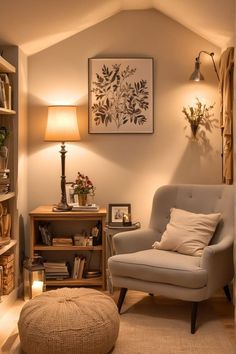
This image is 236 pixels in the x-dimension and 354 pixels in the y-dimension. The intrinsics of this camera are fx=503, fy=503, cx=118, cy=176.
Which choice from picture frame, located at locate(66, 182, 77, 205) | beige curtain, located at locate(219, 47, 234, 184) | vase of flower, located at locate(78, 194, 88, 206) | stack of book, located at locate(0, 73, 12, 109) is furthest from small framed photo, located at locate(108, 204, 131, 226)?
stack of book, located at locate(0, 73, 12, 109)

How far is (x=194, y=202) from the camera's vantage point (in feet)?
13.4

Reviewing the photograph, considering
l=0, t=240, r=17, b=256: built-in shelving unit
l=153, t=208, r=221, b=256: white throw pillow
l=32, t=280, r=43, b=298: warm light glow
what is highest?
l=153, t=208, r=221, b=256: white throw pillow

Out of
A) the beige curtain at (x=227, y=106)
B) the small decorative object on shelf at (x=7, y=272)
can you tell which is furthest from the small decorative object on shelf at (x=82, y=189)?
the beige curtain at (x=227, y=106)

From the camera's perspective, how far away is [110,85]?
4.52 meters

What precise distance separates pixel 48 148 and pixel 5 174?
0.77 metres

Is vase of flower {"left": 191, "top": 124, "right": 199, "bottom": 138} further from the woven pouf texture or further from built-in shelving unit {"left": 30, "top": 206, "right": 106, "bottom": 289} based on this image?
the woven pouf texture

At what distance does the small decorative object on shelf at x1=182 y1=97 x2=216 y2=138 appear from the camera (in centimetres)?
446

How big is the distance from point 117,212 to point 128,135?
712 millimetres

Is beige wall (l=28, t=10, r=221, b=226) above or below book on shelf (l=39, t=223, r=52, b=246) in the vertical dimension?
above

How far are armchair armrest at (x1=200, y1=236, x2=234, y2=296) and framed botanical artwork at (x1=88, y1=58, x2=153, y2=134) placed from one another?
1.44 metres

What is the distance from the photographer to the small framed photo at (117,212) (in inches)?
172

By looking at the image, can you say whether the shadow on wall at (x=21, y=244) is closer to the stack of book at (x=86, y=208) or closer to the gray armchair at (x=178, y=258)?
the stack of book at (x=86, y=208)

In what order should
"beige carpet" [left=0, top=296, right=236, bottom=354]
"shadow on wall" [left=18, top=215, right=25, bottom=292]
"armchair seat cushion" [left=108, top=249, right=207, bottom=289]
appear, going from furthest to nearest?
1. "shadow on wall" [left=18, top=215, right=25, bottom=292]
2. "armchair seat cushion" [left=108, top=249, right=207, bottom=289]
3. "beige carpet" [left=0, top=296, right=236, bottom=354]

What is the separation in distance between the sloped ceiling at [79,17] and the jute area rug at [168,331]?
2167 millimetres
